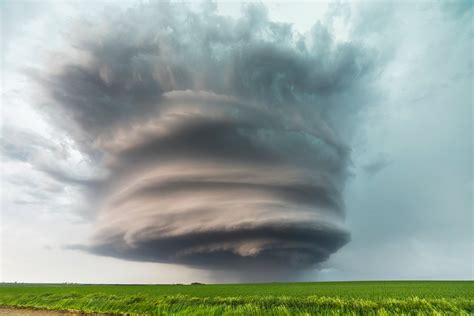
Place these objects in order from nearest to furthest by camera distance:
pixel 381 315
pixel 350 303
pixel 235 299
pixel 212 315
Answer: pixel 381 315 < pixel 212 315 < pixel 350 303 < pixel 235 299

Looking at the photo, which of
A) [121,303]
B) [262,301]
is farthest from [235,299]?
[121,303]

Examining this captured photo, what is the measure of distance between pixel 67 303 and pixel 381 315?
2795 centimetres

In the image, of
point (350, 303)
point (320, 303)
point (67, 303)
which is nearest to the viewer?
point (350, 303)

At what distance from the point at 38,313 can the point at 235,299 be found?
1835 cm

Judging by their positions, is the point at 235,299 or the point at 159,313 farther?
the point at 235,299

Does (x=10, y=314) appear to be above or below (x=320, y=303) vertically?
below

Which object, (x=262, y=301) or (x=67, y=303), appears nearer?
(x=262, y=301)

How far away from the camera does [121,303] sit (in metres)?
28.4

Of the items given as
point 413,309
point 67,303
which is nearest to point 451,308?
point 413,309

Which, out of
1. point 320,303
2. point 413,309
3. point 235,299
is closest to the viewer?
point 413,309

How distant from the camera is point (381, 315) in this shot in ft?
56.8

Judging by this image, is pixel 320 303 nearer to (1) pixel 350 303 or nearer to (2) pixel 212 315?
(1) pixel 350 303

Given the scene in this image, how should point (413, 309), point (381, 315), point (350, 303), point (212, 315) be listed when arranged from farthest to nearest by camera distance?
point (350, 303) → point (413, 309) → point (212, 315) → point (381, 315)

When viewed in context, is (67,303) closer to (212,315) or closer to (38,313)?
(38,313)
